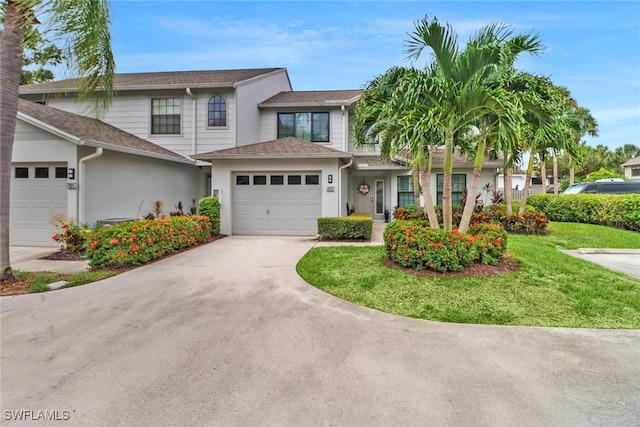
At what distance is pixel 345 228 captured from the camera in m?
→ 10.2

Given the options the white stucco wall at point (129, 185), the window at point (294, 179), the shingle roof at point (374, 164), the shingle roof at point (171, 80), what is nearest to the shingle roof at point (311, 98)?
the shingle roof at point (171, 80)

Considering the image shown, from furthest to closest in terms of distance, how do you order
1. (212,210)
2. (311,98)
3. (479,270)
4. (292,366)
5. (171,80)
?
1. (311,98)
2. (171,80)
3. (212,210)
4. (479,270)
5. (292,366)

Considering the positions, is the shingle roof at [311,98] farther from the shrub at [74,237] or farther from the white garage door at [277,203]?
the shrub at [74,237]

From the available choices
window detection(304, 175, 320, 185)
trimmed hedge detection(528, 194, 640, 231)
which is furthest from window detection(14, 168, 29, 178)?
trimmed hedge detection(528, 194, 640, 231)

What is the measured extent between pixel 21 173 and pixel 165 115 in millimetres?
5747

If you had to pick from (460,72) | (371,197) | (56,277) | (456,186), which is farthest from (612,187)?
(56,277)

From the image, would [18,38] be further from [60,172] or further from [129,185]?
[129,185]

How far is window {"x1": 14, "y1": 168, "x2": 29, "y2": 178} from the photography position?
927cm

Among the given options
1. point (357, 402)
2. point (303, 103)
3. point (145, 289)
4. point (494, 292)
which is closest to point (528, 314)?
point (494, 292)

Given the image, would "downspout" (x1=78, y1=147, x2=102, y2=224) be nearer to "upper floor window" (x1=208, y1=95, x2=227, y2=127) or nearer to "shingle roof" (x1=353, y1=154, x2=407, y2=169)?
"upper floor window" (x1=208, y1=95, x2=227, y2=127)

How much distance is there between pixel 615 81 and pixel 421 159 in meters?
13.1

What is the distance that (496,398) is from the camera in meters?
2.53

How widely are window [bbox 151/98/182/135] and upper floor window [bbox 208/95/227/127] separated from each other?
1436mm

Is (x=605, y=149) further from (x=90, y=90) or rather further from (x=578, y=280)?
(x=90, y=90)
